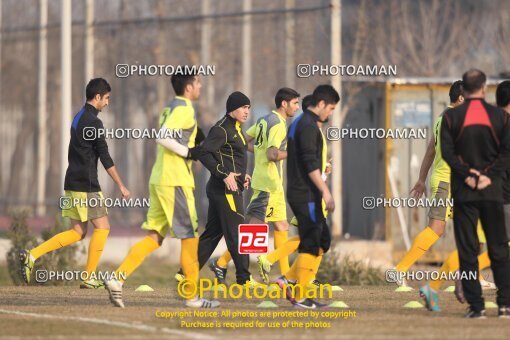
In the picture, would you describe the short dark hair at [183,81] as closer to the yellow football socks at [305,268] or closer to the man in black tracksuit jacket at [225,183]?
the man in black tracksuit jacket at [225,183]

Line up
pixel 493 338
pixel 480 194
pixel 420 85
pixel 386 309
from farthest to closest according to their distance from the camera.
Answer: pixel 420 85 < pixel 386 309 < pixel 480 194 < pixel 493 338

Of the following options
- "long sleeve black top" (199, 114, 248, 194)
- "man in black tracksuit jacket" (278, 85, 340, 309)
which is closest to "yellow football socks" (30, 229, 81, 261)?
"long sleeve black top" (199, 114, 248, 194)

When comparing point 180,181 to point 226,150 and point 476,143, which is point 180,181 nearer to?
point 226,150

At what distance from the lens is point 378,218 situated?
27250mm

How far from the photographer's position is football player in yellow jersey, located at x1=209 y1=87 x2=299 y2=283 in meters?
17.2

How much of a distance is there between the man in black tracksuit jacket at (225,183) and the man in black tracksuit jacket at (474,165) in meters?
2.52

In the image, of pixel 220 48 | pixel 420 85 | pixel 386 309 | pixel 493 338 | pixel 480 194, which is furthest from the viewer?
pixel 220 48

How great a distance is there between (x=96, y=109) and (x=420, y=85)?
10.4 meters

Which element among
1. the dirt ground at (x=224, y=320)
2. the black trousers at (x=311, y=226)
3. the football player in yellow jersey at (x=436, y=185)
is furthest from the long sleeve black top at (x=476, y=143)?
the football player in yellow jersey at (x=436, y=185)

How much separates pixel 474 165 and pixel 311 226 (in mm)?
1557

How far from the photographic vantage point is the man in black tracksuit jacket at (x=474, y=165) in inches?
541

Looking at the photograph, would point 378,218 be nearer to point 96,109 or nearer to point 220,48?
point 220,48

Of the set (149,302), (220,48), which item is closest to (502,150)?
(149,302)

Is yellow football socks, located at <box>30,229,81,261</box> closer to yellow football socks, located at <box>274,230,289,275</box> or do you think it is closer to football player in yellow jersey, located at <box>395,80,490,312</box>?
yellow football socks, located at <box>274,230,289,275</box>
